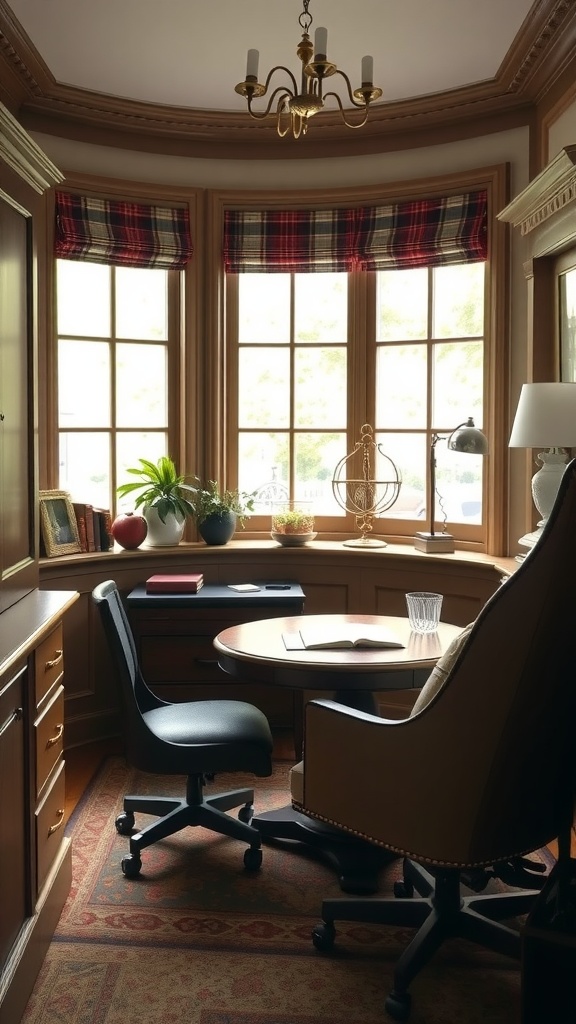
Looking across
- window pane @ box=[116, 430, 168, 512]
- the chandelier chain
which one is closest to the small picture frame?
window pane @ box=[116, 430, 168, 512]

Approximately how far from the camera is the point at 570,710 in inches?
79.0

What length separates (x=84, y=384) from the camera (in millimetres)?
4250

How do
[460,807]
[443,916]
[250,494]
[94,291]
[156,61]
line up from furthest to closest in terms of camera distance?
[250,494] < [94,291] < [156,61] < [443,916] < [460,807]

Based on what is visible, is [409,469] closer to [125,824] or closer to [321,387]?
[321,387]

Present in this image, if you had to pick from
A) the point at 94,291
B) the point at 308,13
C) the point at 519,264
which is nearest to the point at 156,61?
the point at 308,13

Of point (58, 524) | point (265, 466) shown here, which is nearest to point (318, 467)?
point (265, 466)

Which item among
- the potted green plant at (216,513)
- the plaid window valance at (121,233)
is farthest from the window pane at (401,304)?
the potted green plant at (216,513)

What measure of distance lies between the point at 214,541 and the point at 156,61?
2.09m

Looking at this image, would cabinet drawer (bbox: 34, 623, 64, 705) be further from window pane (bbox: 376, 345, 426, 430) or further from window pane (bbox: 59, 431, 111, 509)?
window pane (bbox: 376, 345, 426, 430)

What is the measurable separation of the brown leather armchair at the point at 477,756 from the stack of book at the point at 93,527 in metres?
2.07

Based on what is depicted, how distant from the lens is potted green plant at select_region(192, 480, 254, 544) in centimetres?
430

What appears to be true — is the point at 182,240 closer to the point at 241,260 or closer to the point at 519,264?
the point at 241,260

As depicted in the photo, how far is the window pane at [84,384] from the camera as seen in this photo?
418 cm

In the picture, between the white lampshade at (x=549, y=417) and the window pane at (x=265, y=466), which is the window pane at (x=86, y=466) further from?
the white lampshade at (x=549, y=417)
